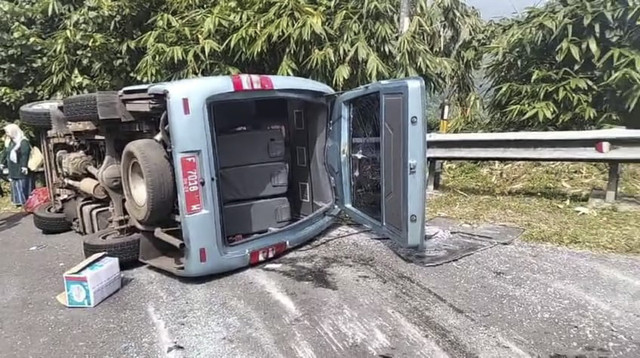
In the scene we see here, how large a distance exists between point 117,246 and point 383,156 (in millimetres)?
2301

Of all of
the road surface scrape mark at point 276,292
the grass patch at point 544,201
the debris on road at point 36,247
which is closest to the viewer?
the road surface scrape mark at point 276,292

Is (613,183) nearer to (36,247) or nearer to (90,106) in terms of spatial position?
(90,106)

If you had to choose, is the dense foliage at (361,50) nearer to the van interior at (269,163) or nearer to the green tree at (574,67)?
the green tree at (574,67)

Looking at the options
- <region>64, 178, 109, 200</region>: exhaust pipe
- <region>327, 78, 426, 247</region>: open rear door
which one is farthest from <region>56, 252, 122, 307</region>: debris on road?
<region>327, 78, 426, 247</region>: open rear door

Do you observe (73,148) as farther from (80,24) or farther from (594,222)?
(594,222)

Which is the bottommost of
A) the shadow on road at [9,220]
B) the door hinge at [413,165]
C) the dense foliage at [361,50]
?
the shadow on road at [9,220]

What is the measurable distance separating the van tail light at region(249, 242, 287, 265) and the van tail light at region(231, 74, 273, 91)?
4.37 feet

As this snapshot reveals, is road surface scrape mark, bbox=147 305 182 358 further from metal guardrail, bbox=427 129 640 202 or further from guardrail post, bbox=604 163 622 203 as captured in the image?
guardrail post, bbox=604 163 622 203

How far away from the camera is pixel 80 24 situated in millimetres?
8062

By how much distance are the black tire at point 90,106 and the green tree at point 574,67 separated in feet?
17.5

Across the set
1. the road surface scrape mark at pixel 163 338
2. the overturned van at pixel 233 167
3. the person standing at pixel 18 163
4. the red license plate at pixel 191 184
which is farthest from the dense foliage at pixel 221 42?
the road surface scrape mark at pixel 163 338

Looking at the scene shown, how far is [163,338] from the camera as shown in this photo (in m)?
2.84

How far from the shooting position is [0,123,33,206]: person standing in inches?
296

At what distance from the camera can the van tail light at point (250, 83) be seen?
12.3ft
